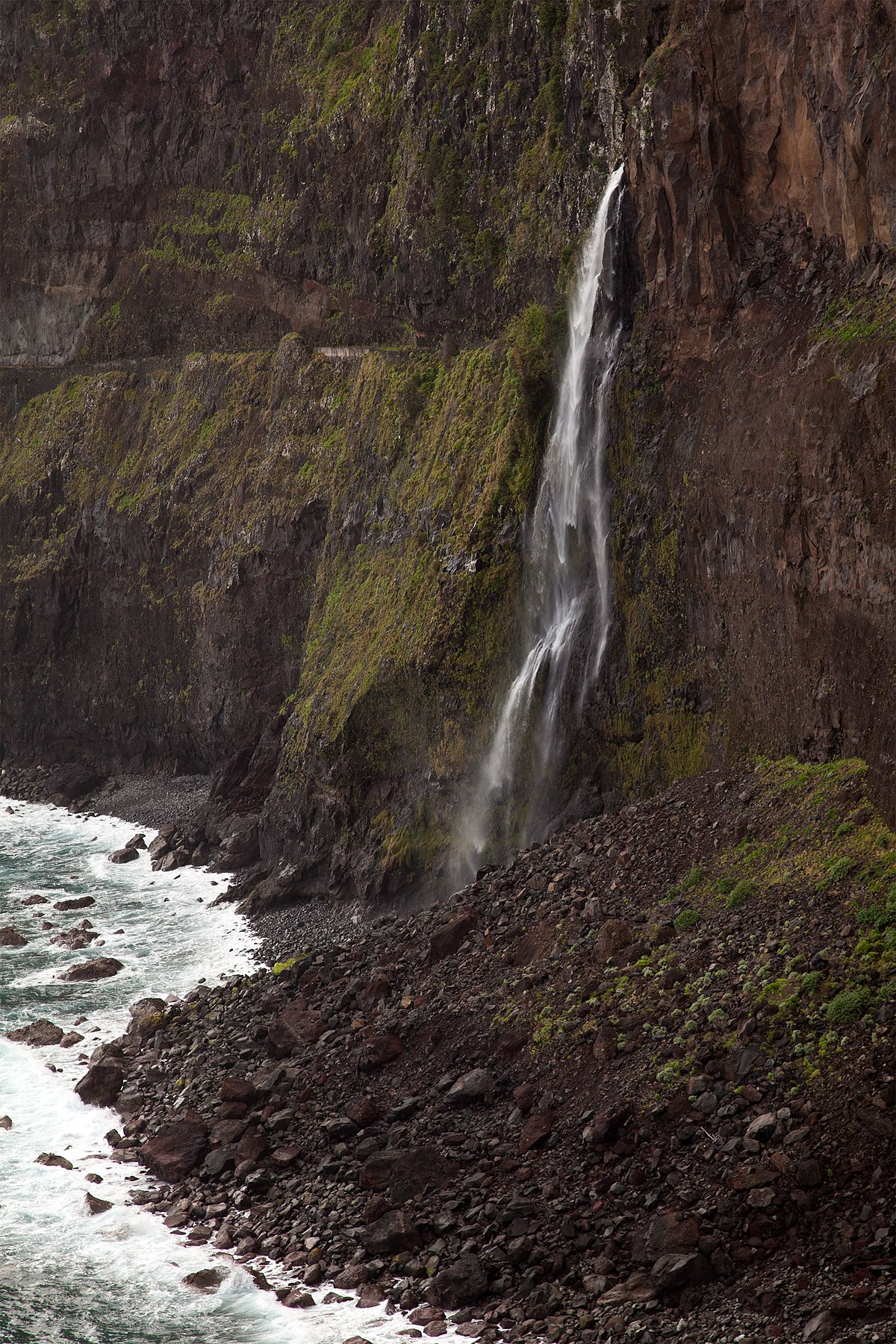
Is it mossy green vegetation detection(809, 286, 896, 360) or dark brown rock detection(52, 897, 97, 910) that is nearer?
mossy green vegetation detection(809, 286, 896, 360)

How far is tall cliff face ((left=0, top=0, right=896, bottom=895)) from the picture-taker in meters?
25.2

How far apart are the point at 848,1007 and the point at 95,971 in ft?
71.7

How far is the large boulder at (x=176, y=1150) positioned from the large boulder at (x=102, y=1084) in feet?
8.96

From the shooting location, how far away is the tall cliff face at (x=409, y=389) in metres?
25.2

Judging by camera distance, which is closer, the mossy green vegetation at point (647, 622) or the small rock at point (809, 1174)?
the small rock at point (809, 1174)

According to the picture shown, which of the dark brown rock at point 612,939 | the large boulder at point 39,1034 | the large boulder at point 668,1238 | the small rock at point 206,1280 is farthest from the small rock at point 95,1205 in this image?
the large boulder at point 668,1238

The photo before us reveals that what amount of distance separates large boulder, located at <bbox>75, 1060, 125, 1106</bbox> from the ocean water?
24 centimetres

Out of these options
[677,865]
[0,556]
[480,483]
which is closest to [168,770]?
[0,556]

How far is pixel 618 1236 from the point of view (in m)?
18.7

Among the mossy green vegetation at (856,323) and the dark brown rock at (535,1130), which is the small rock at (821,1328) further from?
the mossy green vegetation at (856,323)

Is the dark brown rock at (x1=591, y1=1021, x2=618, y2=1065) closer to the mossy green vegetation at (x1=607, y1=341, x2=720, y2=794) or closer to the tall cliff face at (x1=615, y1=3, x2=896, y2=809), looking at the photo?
the tall cliff face at (x1=615, y1=3, x2=896, y2=809)

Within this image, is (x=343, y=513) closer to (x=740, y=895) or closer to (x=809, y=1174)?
(x=740, y=895)

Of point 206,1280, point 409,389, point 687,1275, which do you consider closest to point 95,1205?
point 206,1280

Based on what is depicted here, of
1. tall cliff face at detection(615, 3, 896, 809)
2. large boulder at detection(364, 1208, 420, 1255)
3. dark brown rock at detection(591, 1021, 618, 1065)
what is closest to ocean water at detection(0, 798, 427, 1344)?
large boulder at detection(364, 1208, 420, 1255)
